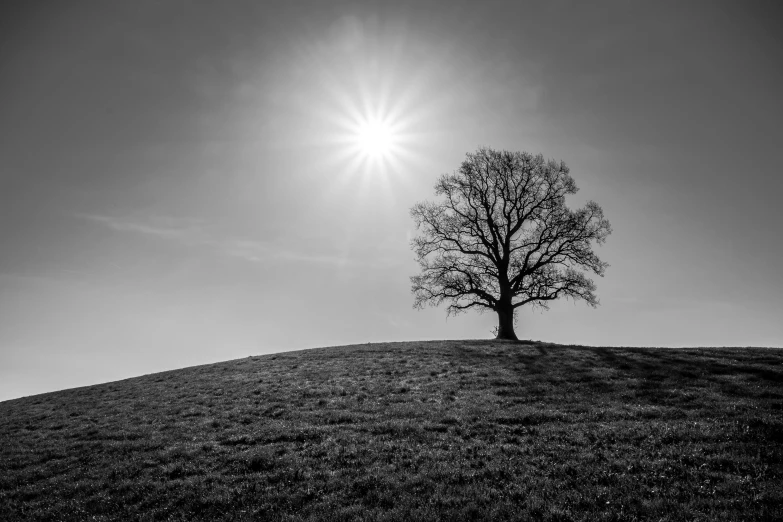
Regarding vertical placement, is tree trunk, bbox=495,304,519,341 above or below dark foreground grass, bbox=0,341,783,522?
above

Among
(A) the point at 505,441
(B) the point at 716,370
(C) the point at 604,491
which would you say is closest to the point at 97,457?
(A) the point at 505,441

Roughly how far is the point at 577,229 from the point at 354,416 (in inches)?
1291

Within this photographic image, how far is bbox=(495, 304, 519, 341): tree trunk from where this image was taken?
41500mm

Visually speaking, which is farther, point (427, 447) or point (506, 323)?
point (506, 323)

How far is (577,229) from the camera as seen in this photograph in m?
41.8

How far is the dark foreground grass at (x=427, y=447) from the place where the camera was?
10.2 metres

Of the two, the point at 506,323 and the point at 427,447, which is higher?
the point at 506,323

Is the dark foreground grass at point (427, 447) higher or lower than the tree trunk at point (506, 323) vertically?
lower

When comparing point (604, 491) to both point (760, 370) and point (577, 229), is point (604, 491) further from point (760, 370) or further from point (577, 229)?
point (577, 229)

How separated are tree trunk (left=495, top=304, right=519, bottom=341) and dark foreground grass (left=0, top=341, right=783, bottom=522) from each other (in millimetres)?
14382

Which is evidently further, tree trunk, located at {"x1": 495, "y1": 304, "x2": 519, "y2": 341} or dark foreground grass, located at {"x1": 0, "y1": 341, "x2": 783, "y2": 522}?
tree trunk, located at {"x1": 495, "y1": 304, "x2": 519, "y2": 341}

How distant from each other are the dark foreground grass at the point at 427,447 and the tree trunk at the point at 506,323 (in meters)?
14.4

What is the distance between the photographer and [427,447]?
14086 millimetres

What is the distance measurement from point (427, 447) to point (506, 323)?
29.8 meters
